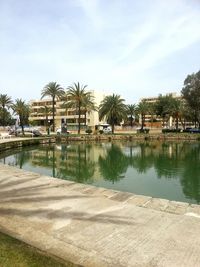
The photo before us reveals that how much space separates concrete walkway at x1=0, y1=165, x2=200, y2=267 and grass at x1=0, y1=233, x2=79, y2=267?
0.33m

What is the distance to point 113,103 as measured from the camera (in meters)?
68.6

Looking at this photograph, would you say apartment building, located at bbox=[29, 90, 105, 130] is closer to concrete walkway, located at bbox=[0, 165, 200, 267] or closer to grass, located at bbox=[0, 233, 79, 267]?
concrete walkway, located at bbox=[0, 165, 200, 267]

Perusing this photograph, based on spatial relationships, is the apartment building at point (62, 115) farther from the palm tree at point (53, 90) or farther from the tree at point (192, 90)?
the tree at point (192, 90)

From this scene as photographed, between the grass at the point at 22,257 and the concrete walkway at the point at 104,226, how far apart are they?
332 mm

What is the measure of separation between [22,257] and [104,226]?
2324 millimetres

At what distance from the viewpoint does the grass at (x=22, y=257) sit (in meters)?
4.96

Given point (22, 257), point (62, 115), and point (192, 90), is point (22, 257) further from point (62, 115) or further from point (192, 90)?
point (62, 115)

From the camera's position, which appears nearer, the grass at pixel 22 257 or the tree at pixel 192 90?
the grass at pixel 22 257

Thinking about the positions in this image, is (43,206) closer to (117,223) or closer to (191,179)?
(117,223)

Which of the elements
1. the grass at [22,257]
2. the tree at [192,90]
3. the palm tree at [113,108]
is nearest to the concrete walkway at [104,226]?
the grass at [22,257]

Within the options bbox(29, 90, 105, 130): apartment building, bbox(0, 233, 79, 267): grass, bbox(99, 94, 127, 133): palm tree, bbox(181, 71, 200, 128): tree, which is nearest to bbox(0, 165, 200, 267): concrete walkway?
bbox(0, 233, 79, 267): grass

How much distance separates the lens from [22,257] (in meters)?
5.20

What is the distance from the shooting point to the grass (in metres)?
4.96

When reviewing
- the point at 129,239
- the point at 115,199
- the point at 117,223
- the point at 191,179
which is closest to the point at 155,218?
the point at 117,223
